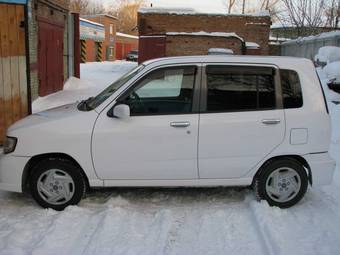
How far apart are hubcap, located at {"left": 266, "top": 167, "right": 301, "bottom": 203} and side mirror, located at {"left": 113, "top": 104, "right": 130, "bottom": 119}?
6.16 feet

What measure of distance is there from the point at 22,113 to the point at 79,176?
3.82 metres

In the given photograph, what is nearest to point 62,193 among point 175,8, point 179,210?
point 179,210

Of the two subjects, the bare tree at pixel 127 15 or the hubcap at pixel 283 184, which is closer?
the hubcap at pixel 283 184

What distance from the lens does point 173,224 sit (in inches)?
198

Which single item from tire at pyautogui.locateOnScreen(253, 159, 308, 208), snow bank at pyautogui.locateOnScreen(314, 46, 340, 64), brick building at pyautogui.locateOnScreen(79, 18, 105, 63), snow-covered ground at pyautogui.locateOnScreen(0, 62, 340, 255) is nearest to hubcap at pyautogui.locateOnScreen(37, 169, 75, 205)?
snow-covered ground at pyautogui.locateOnScreen(0, 62, 340, 255)

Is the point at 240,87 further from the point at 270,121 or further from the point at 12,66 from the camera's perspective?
the point at 12,66

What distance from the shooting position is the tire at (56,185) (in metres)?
5.38

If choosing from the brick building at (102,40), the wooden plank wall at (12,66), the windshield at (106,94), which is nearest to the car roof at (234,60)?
the windshield at (106,94)

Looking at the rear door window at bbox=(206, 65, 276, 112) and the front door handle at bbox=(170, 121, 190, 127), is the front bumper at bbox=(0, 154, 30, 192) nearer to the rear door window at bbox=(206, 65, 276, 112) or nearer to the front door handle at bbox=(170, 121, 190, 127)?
the front door handle at bbox=(170, 121, 190, 127)

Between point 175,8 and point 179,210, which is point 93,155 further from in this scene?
point 175,8

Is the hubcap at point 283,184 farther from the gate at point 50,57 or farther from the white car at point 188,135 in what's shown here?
the gate at point 50,57

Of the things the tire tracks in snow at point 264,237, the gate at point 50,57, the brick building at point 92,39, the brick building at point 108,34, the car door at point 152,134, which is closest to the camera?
the tire tracks in snow at point 264,237

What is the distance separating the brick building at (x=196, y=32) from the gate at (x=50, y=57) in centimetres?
834

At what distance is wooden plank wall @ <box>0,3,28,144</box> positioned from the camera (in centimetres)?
813
